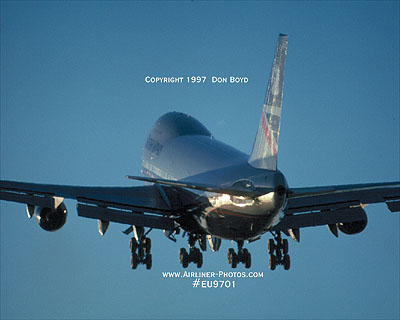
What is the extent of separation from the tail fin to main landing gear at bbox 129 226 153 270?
1113 centimetres

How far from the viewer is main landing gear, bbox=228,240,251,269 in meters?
77.6

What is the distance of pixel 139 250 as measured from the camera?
77688mm

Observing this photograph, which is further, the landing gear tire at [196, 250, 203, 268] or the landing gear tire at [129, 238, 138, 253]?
the landing gear tire at [196, 250, 203, 268]

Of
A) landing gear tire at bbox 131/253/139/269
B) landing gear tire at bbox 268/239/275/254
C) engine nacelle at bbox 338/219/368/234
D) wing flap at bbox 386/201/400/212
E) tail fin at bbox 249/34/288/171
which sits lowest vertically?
landing gear tire at bbox 131/253/139/269

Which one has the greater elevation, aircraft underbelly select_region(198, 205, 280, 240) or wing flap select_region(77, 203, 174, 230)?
wing flap select_region(77, 203, 174, 230)

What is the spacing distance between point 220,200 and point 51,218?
10169mm

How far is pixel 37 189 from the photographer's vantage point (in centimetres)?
7262

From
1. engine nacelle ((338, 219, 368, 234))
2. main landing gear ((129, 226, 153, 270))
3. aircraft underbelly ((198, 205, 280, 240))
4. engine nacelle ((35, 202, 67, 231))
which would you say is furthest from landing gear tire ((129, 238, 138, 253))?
engine nacelle ((338, 219, 368, 234))

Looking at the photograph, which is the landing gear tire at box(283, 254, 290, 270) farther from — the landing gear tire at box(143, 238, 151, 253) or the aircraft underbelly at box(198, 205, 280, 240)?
the landing gear tire at box(143, 238, 151, 253)

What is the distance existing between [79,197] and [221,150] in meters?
8.51

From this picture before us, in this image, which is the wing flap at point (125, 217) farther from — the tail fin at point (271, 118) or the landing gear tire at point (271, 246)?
the tail fin at point (271, 118)

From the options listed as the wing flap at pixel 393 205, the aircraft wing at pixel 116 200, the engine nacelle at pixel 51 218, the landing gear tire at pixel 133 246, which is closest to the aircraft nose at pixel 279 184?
the aircraft wing at pixel 116 200

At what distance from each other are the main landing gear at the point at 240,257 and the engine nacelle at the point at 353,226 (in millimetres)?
6216

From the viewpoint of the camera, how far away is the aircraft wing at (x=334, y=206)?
7662 centimetres
